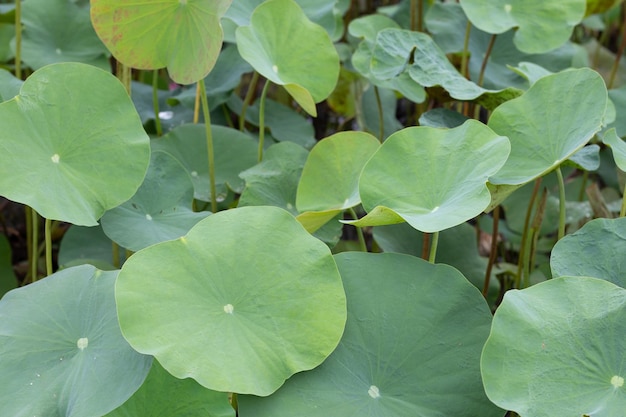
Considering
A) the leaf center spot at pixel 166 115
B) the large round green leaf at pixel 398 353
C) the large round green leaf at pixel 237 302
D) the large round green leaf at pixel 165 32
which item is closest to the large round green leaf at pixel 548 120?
the large round green leaf at pixel 398 353

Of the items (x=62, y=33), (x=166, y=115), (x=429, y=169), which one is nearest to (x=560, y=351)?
(x=429, y=169)

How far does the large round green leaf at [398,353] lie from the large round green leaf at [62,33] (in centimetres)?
81

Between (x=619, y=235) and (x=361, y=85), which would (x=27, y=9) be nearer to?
(x=361, y=85)

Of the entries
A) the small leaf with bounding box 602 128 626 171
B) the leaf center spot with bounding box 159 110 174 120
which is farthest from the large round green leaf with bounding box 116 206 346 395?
the leaf center spot with bounding box 159 110 174 120

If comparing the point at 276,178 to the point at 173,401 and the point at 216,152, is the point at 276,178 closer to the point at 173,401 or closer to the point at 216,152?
the point at 216,152

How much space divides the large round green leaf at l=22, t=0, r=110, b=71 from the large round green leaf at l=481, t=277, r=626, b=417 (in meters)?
0.98

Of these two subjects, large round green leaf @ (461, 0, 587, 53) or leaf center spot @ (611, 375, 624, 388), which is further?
large round green leaf @ (461, 0, 587, 53)

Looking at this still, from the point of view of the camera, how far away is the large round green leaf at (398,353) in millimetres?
716

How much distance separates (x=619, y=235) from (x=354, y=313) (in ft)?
1.07

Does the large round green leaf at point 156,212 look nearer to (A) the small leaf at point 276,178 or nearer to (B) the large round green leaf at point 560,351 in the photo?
(A) the small leaf at point 276,178

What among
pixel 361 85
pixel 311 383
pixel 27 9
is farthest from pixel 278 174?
pixel 27 9

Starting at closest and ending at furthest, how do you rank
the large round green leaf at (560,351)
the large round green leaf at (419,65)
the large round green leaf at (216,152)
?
the large round green leaf at (560,351) < the large round green leaf at (419,65) < the large round green leaf at (216,152)

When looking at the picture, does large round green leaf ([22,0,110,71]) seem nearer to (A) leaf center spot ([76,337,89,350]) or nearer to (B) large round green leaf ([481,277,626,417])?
(A) leaf center spot ([76,337,89,350])

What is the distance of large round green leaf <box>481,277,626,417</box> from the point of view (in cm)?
65
